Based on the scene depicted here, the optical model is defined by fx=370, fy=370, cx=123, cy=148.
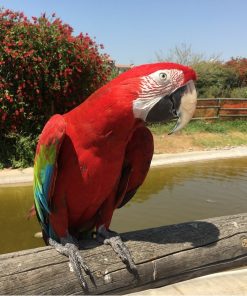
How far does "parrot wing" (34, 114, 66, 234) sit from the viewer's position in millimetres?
1768

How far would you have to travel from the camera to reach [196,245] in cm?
209

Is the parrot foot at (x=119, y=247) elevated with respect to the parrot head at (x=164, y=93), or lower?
lower

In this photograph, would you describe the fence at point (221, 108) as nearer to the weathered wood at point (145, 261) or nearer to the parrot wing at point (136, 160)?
the weathered wood at point (145, 261)

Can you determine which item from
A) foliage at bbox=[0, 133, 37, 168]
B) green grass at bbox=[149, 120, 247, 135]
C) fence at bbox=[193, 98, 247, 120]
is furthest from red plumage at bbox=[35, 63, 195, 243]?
fence at bbox=[193, 98, 247, 120]

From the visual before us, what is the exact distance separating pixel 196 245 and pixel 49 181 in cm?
91

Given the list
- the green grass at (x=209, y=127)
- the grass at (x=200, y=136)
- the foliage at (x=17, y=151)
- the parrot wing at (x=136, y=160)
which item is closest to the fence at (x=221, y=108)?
the green grass at (x=209, y=127)

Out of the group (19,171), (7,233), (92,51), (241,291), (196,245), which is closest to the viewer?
(196,245)

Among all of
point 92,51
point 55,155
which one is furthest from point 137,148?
point 92,51

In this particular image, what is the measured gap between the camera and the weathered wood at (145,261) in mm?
1688

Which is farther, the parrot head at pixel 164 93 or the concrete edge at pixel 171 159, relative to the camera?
the concrete edge at pixel 171 159

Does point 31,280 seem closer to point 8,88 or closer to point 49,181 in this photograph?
point 49,181

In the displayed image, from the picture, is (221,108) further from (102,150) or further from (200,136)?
(102,150)

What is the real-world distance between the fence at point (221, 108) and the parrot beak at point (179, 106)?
34.9 ft

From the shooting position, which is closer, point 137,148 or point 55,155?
point 55,155
